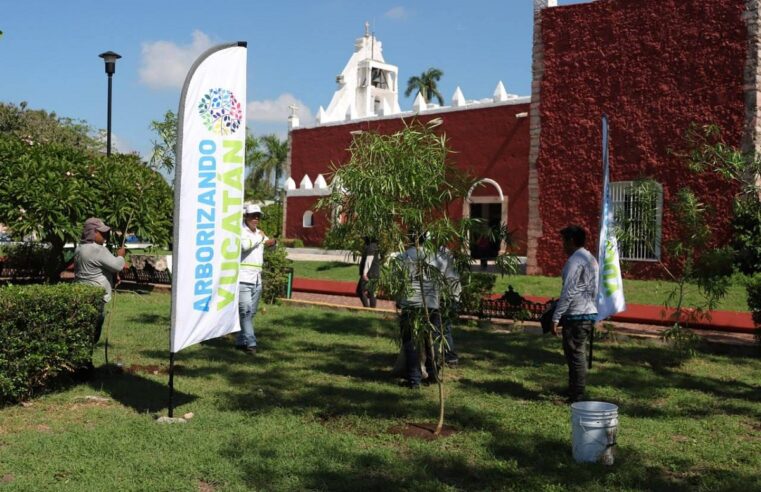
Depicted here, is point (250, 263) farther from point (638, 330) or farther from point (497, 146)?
point (497, 146)

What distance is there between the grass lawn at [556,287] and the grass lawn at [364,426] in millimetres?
4859

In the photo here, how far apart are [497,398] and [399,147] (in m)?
2.80

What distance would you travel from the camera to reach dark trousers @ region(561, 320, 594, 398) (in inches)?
250

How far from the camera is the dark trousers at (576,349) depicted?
20.8 feet

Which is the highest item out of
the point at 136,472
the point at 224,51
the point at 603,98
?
the point at 603,98

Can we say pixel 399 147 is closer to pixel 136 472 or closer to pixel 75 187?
pixel 136 472

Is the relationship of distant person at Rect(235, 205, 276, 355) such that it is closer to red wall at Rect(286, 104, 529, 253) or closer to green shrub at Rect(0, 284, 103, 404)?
green shrub at Rect(0, 284, 103, 404)

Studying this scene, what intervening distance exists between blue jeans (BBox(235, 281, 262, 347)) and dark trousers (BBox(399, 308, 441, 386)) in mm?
2284

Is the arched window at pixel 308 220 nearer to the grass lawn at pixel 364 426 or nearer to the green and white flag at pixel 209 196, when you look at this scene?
the grass lawn at pixel 364 426

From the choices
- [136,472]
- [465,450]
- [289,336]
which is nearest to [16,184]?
[289,336]

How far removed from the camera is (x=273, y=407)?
624cm

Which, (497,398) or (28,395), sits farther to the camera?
(497,398)

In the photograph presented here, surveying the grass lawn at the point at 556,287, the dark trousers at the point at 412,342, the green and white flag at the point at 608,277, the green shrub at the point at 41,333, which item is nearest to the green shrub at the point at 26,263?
the grass lawn at the point at 556,287

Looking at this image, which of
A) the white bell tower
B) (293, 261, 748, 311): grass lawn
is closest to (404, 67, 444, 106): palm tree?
the white bell tower
